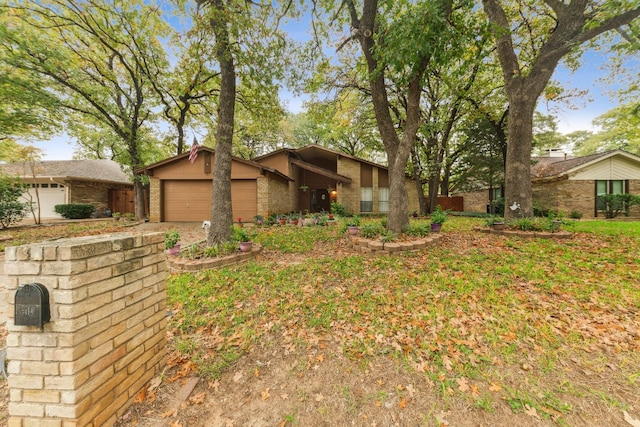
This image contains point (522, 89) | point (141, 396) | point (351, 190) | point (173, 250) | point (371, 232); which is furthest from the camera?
point (351, 190)

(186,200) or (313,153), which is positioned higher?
(313,153)

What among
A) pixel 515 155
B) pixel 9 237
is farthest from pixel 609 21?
pixel 9 237

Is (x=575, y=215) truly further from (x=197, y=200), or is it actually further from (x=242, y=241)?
(x=197, y=200)

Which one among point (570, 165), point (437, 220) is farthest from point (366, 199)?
point (570, 165)

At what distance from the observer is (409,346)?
8.30ft

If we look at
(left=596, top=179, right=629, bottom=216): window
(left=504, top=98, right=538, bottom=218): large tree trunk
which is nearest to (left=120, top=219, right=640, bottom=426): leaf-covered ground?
(left=504, top=98, right=538, bottom=218): large tree trunk

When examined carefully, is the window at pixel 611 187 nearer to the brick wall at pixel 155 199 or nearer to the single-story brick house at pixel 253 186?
the single-story brick house at pixel 253 186

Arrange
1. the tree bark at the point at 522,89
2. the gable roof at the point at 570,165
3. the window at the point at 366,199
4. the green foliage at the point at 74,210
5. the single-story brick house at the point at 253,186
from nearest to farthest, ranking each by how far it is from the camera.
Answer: the tree bark at the point at 522,89 < the single-story brick house at the point at 253,186 < the gable roof at the point at 570,165 < the green foliage at the point at 74,210 < the window at the point at 366,199

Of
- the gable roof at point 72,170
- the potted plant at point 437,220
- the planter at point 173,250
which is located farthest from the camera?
the gable roof at point 72,170

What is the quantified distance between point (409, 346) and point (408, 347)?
0.07ft

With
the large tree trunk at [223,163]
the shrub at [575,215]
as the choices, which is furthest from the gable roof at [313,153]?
the shrub at [575,215]

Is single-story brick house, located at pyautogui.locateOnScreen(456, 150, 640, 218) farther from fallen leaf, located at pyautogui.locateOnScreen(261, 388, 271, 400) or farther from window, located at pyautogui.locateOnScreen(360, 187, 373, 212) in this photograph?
fallen leaf, located at pyautogui.locateOnScreen(261, 388, 271, 400)

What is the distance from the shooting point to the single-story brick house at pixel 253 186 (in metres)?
12.6

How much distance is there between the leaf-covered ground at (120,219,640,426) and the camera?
6.14ft
